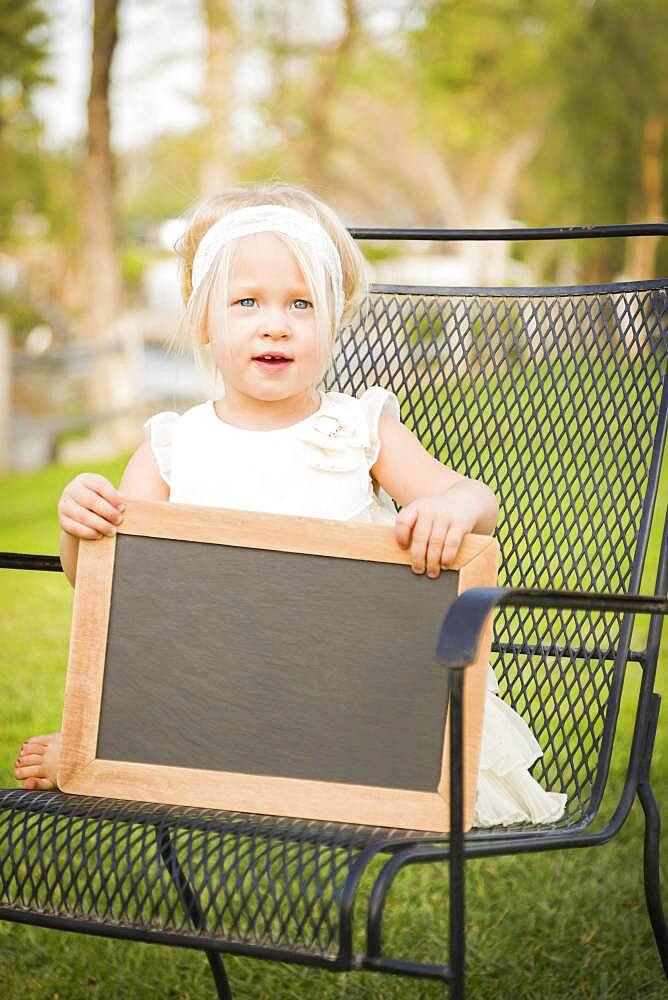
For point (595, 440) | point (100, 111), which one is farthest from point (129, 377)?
point (595, 440)

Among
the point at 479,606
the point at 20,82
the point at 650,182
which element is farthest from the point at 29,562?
the point at 650,182

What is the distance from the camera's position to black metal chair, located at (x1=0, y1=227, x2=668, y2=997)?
1.59m

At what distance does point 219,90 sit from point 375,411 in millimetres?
12598

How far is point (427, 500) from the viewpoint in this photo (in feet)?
6.21

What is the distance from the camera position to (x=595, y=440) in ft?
8.30

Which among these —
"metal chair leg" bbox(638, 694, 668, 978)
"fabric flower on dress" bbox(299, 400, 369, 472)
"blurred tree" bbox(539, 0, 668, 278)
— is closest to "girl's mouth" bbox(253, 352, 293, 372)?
"fabric flower on dress" bbox(299, 400, 369, 472)

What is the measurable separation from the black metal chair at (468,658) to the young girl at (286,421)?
0.14m

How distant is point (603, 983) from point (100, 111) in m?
10.2

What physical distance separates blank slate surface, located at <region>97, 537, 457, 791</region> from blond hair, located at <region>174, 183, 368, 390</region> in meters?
0.48

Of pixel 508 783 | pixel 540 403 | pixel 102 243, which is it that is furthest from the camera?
pixel 102 243

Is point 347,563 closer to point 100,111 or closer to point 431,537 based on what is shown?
point 431,537

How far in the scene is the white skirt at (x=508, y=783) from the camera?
2086 millimetres

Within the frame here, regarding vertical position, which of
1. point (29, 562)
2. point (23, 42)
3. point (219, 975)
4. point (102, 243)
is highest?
point (23, 42)

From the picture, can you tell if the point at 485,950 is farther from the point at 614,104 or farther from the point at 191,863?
the point at 614,104
